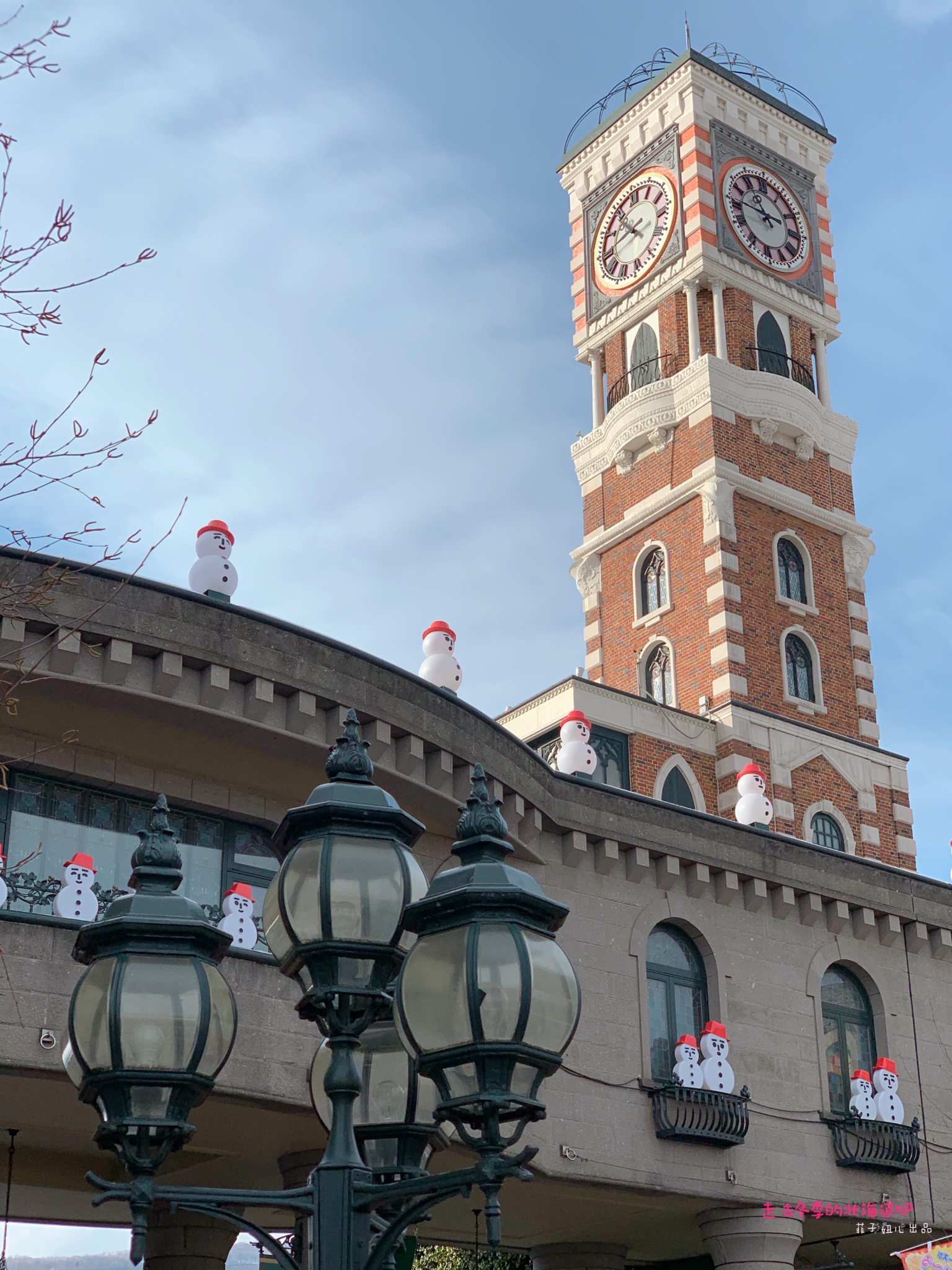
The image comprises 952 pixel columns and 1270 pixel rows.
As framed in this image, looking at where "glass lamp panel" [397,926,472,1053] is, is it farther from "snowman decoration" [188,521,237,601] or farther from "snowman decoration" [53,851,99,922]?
"snowman decoration" [188,521,237,601]

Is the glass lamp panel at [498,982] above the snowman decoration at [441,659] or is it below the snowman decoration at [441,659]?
below

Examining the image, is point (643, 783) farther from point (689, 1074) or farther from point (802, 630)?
point (689, 1074)

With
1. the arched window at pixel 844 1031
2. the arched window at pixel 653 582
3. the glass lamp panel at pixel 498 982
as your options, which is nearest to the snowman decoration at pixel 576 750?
the arched window at pixel 844 1031

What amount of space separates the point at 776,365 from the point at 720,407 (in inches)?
132

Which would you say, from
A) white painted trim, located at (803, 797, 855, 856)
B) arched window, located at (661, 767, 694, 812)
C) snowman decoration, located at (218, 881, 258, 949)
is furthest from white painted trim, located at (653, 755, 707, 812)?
snowman decoration, located at (218, 881, 258, 949)

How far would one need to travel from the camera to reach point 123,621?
15336mm

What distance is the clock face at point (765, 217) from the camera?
42031 millimetres

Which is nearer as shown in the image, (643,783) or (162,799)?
(162,799)

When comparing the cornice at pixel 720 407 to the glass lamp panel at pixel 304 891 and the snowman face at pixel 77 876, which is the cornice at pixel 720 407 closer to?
the snowman face at pixel 77 876

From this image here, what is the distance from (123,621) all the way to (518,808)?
17.5 ft

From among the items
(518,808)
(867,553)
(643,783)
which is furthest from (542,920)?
(867,553)

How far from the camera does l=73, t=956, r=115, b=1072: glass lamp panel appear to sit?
573cm

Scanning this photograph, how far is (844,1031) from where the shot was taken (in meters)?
22.1

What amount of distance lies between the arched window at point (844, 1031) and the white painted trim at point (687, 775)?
11963mm
